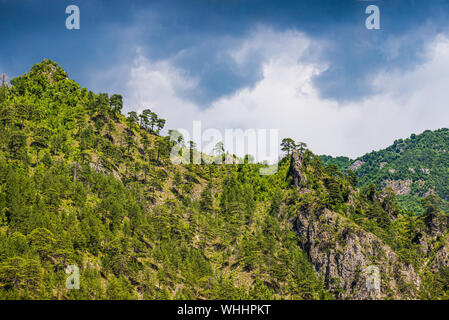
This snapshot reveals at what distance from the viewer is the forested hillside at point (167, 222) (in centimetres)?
7575

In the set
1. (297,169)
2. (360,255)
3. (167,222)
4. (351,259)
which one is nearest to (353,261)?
(351,259)

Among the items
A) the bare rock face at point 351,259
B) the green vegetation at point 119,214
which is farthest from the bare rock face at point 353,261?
the green vegetation at point 119,214

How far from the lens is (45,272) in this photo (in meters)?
68.1

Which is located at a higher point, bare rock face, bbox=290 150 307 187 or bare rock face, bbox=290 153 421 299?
bare rock face, bbox=290 150 307 187

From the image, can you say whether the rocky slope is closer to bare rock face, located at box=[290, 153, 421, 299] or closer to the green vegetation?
bare rock face, located at box=[290, 153, 421, 299]

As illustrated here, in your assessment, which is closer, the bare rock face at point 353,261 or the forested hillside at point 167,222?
the forested hillside at point 167,222

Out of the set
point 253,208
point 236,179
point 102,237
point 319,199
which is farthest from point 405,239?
→ point 102,237

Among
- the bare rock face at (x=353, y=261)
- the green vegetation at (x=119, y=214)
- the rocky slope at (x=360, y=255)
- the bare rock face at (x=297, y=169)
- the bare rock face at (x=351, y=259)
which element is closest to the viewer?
the green vegetation at (x=119, y=214)

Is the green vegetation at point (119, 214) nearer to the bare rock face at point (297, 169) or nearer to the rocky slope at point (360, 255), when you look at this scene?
the bare rock face at point (297, 169)

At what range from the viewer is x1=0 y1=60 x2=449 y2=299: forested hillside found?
249ft


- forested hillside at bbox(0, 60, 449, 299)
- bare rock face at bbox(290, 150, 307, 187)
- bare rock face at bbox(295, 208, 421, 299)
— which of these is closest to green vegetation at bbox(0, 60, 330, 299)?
forested hillside at bbox(0, 60, 449, 299)

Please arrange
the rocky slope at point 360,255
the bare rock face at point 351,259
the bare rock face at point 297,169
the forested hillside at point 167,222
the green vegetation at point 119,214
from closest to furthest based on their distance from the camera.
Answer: the green vegetation at point 119,214 < the forested hillside at point 167,222 < the bare rock face at point 351,259 < the rocky slope at point 360,255 < the bare rock face at point 297,169

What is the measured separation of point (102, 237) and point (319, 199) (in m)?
79.6

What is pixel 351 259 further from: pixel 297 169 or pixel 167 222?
pixel 167 222
